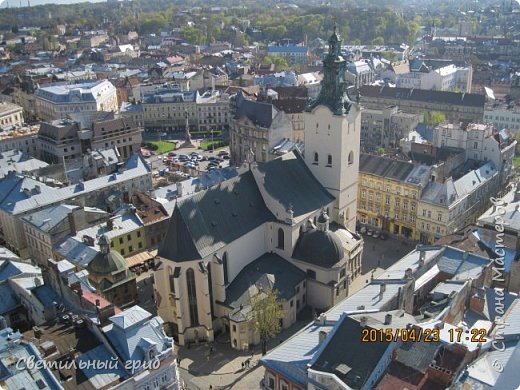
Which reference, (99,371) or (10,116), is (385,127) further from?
(99,371)

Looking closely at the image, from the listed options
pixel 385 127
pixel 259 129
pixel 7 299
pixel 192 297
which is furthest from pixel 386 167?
pixel 7 299

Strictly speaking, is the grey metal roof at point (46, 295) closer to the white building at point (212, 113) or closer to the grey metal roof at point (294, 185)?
the grey metal roof at point (294, 185)

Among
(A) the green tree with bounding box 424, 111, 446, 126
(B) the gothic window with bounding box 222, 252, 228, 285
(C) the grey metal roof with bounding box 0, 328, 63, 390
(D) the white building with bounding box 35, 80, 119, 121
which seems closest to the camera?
(C) the grey metal roof with bounding box 0, 328, 63, 390

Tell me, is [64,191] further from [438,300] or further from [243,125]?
[438,300]

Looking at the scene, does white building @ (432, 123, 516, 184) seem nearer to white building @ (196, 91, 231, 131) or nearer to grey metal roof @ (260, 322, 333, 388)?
grey metal roof @ (260, 322, 333, 388)

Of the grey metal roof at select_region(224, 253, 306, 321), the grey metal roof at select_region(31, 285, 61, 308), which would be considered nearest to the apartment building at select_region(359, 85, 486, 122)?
the grey metal roof at select_region(224, 253, 306, 321)
